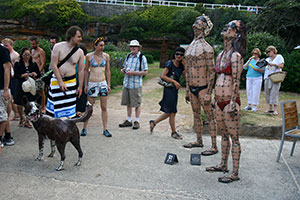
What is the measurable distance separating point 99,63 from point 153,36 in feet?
75.0

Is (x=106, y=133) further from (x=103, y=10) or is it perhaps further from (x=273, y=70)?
(x=103, y=10)

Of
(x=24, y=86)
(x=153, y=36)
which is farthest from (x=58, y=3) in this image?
(x=24, y=86)

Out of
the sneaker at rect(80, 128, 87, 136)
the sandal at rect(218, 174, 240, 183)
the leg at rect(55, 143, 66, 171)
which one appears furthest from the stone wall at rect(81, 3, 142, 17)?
the sandal at rect(218, 174, 240, 183)

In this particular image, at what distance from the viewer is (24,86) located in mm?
5305

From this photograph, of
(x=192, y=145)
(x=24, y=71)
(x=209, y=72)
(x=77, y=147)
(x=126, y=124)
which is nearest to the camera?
(x=77, y=147)

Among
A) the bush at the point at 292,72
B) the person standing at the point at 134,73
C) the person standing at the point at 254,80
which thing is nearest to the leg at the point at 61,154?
the person standing at the point at 134,73

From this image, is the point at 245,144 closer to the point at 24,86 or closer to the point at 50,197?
the point at 50,197

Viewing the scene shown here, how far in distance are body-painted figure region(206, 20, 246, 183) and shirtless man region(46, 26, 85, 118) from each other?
2.23m

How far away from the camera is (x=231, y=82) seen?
3703 millimetres

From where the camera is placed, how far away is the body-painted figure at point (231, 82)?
142 inches

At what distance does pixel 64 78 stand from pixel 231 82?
100 inches

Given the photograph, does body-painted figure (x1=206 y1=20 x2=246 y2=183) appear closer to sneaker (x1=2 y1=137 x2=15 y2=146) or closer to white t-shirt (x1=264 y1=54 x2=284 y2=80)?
sneaker (x1=2 y1=137 x2=15 y2=146)

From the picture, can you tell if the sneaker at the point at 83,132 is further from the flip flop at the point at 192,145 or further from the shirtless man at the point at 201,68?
the shirtless man at the point at 201,68

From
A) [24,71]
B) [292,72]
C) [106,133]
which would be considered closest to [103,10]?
[292,72]
